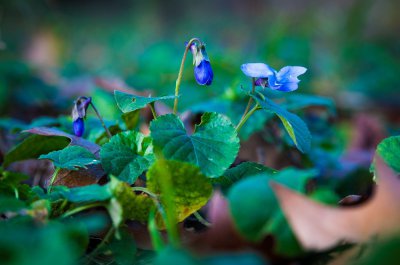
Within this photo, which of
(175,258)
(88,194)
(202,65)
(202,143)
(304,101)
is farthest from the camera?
(304,101)

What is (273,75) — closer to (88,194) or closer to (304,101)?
(88,194)

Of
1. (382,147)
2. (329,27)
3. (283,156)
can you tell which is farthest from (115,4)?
(382,147)

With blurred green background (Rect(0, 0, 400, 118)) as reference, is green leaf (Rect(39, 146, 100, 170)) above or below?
below

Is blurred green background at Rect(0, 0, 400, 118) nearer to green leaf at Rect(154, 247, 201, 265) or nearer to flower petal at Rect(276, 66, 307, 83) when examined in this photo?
flower petal at Rect(276, 66, 307, 83)

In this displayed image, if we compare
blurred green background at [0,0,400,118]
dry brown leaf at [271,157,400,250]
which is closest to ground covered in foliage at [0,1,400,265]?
dry brown leaf at [271,157,400,250]

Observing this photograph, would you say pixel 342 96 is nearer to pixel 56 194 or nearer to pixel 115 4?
pixel 56 194

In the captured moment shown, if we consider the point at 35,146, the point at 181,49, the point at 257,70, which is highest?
the point at 181,49

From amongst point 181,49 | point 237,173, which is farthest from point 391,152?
point 181,49

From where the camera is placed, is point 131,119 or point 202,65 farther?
point 131,119
